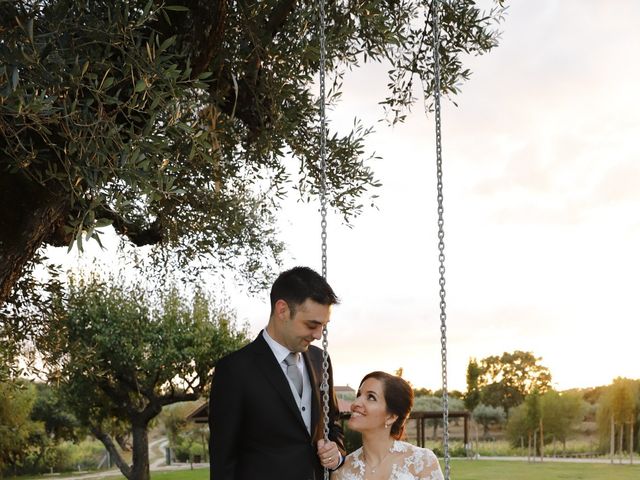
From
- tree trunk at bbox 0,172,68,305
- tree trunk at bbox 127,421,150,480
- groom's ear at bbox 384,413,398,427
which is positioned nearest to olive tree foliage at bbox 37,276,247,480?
tree trunk at bbox 127,421,150,480

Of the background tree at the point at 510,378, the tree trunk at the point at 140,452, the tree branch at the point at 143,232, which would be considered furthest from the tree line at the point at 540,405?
the tree branch at the point at 143,232

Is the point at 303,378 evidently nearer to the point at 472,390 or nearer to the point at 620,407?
the point at 620,407

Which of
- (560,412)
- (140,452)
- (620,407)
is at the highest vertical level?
(140,452)

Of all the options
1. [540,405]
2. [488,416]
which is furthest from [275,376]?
[488,416]

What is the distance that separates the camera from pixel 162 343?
2423 centimetres

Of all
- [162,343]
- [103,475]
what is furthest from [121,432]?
[103,475]

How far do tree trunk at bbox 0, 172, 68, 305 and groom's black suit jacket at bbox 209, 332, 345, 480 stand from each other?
8.77ft

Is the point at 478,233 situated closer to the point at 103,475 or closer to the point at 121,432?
the point at 121,432

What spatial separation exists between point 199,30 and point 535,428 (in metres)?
49.7

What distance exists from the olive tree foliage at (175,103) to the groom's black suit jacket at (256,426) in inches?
45.2

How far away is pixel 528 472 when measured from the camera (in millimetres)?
A: 41562

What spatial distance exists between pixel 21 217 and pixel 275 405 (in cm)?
321

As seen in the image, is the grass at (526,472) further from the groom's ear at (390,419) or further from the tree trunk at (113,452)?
the groom's ear at (390,419)

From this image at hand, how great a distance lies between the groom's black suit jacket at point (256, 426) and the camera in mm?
4305
